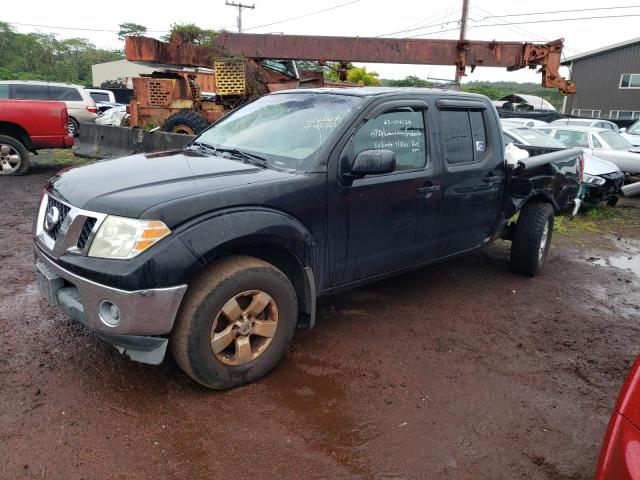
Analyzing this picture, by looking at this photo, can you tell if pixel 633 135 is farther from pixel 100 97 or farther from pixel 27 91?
pixel 100 97

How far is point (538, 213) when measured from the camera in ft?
16.9

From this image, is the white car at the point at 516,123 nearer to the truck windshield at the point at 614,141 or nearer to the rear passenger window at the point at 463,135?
the truck windshield at the point at 614,141

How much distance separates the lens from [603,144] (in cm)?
1184

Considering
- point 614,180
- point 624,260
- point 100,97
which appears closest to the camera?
point 624,260

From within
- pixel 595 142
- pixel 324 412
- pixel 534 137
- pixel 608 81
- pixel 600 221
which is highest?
pixel 608 81

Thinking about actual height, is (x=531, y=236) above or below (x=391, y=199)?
below

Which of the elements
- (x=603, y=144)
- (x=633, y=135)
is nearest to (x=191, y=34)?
(x=603, y=144)

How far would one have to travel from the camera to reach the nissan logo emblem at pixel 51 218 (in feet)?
9.72

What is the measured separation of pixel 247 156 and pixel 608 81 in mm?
41149

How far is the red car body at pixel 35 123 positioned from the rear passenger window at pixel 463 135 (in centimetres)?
825

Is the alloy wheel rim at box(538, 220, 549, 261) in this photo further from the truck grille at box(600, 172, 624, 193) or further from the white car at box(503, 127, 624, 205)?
the truck grille at box(600, 172, 624, 193)

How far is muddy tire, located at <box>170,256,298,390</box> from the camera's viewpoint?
2.74 metres

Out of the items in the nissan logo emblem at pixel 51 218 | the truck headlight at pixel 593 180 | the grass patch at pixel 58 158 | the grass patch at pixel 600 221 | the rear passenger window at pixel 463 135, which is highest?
the rear passenger window at pixel 463 135

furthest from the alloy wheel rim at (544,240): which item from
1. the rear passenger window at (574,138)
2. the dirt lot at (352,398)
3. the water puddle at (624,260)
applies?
the rear passenger window at (574,138)
